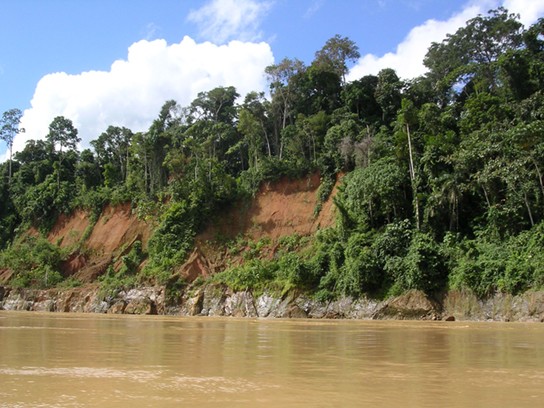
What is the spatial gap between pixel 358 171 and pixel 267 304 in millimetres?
11011

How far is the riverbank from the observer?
24031 millimetres

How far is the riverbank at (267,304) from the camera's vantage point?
946 inches

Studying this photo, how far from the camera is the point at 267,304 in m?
31.8

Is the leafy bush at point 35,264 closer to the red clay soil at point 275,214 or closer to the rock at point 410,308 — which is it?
the red clay soil at point 275,214

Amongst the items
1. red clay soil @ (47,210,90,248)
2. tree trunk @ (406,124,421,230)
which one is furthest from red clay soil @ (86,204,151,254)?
tree trunk @ (406,124,421,230)

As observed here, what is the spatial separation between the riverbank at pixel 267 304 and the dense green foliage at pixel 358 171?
0.73 m

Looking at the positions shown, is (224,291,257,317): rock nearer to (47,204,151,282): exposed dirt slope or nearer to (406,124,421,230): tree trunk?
(406,124,421,230): tree trunk

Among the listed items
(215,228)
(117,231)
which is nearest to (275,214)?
(215,228)

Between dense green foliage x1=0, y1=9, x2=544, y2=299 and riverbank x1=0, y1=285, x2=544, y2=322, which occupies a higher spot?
dense green foliage x1=0, y1=9, x2=544, y2=299

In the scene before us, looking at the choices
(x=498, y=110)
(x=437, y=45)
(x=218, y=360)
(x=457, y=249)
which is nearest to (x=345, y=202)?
(x=457, y=249)

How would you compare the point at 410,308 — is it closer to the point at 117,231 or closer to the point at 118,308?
the point at 118,308

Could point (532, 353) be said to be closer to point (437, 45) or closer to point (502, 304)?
point (502, 304)

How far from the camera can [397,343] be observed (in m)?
11.7

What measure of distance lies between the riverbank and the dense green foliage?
73 cm
